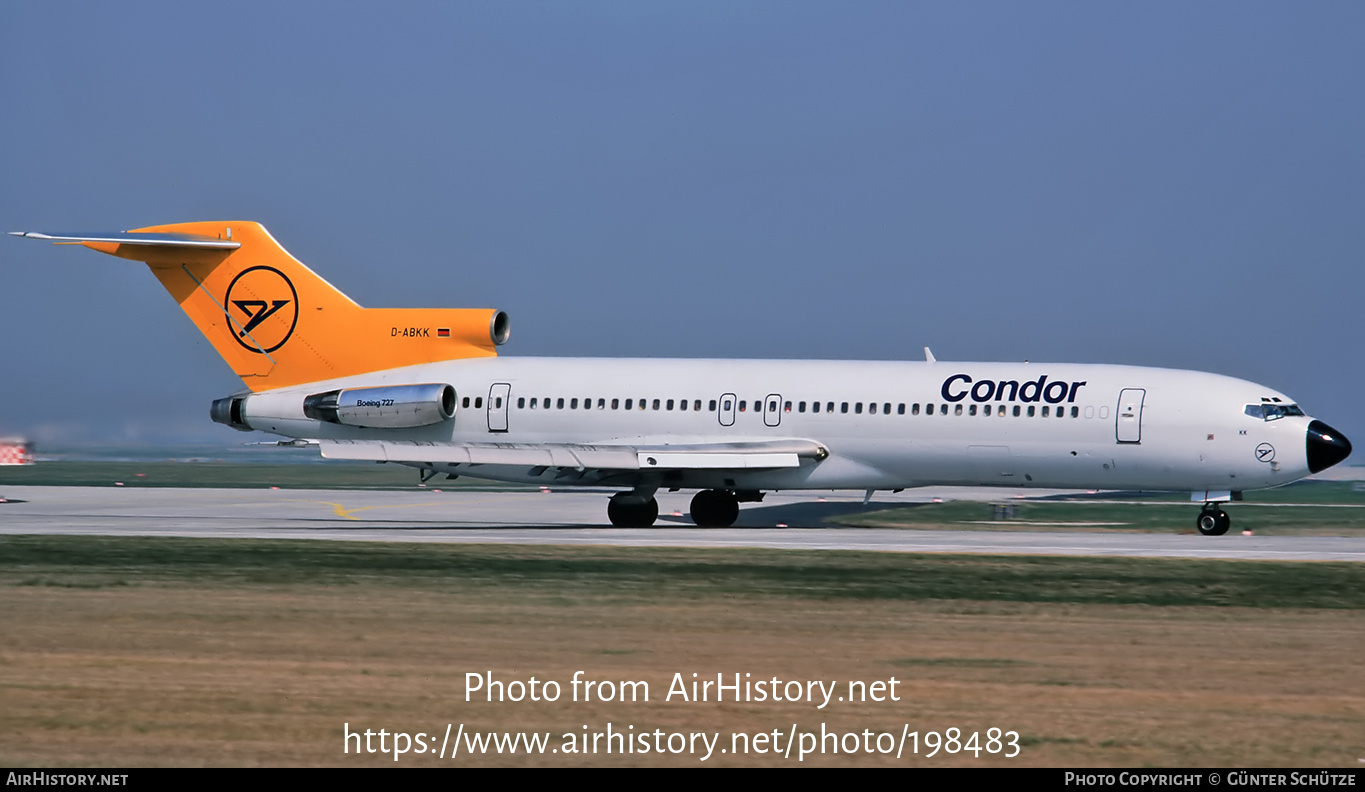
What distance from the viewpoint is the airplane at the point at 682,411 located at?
3288 cm

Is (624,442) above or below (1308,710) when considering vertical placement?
above

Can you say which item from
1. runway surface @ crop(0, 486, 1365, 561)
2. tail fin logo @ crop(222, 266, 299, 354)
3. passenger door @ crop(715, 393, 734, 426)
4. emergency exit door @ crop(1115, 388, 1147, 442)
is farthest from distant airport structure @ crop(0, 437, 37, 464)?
emergency exit door @ crop(1115, 388, 1147, 442)

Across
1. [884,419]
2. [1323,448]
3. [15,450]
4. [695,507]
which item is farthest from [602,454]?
[15,450]

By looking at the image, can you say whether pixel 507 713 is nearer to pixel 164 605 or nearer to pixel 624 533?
pixel 164 605

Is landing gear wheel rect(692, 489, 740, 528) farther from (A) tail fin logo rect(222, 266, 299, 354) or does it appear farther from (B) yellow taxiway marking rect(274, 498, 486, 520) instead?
(A) tail fin logo rect(222, 266, 299, 354)

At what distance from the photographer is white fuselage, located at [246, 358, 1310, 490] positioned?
3269 cm

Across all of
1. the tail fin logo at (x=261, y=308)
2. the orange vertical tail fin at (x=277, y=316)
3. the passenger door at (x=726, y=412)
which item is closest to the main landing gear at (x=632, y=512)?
the passenger door at (x=726, y=412)

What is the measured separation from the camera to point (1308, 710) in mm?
12438

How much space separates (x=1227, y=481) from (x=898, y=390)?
723cm

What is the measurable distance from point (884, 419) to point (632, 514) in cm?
614

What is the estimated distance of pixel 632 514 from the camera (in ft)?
117

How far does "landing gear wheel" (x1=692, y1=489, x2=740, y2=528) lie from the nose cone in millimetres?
12787

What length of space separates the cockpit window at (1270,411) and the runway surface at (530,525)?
8.33 feet
